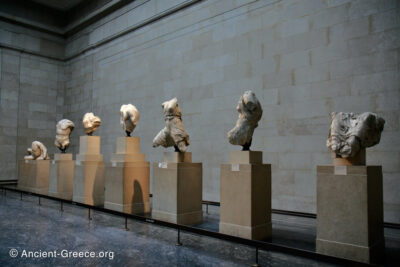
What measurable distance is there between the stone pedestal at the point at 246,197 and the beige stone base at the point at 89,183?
18.2 ft

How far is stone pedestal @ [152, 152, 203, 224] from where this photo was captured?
7572 mm

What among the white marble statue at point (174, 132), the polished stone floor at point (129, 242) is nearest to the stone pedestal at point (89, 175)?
the polished stone floor at point (129, 242)

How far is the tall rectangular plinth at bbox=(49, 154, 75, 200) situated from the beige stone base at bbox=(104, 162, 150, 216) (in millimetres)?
3120

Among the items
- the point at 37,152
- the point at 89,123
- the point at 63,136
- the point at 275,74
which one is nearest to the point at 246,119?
the point at 275,74

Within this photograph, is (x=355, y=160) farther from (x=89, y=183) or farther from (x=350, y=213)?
(x=89, y=183)

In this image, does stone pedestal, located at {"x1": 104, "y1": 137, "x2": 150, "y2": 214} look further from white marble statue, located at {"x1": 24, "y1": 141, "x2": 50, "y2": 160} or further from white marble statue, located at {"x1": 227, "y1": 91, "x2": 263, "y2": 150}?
white marble statue, located at {"x1": 24, "y1": 141, "x2": 50, "y2": 160}

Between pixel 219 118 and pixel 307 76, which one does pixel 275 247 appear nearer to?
pixel 307 76

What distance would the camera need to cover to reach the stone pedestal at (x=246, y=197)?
630cm

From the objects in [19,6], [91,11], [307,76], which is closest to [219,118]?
[307,76]

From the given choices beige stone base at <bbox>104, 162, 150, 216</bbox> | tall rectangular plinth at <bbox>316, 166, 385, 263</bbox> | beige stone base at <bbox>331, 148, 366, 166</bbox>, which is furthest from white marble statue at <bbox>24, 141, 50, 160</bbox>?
beige stone base at <bbox>331, 148, 366, 166</bbox>

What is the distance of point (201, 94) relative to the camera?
1157 centimetres

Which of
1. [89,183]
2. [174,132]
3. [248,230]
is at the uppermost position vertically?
[174,132]

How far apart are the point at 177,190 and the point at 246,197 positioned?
5.99ft

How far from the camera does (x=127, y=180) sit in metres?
9.13
